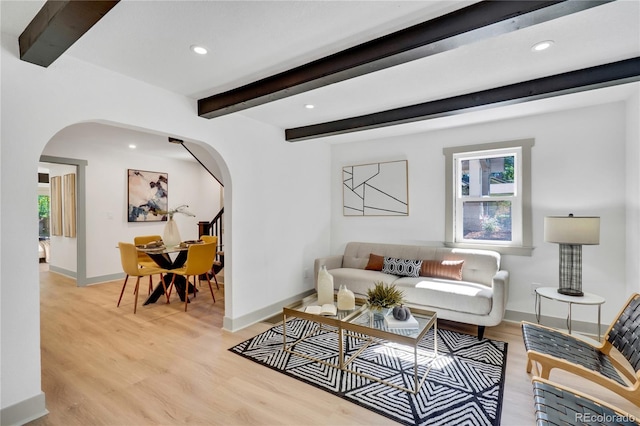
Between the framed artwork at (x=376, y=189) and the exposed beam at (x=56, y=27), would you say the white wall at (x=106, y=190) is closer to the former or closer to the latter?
the exposed beam at (x=56, y=27)

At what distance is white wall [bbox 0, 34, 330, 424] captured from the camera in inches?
74.5

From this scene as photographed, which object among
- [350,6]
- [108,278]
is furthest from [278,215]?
[108,278]

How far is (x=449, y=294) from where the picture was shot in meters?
3.17

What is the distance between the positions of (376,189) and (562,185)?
223 centimetres

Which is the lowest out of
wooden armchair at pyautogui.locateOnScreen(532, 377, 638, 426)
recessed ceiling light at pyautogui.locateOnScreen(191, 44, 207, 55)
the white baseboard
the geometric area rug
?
the geometric area rug

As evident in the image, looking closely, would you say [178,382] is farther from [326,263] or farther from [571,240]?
[571,240]

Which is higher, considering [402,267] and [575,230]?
[575,230]

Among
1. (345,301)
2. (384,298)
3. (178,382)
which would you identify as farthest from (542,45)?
(178,382)

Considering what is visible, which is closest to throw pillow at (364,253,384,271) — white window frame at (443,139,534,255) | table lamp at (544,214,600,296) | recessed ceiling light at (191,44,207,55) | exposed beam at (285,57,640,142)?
white window frame at (443,139,534,255)

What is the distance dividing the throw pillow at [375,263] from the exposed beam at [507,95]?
1.75m

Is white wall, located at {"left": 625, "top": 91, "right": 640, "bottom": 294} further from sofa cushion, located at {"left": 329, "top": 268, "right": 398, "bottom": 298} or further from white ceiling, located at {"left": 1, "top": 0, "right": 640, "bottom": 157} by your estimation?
sofa cushion, located at {"left": 329, "top": 268, "right": 398, "bottom": 298}

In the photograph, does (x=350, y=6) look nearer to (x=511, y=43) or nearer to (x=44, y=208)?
(x=511, y=43)

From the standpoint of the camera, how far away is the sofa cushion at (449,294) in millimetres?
3021

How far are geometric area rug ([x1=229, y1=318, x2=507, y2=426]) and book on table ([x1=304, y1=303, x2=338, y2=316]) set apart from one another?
0.41 metres
